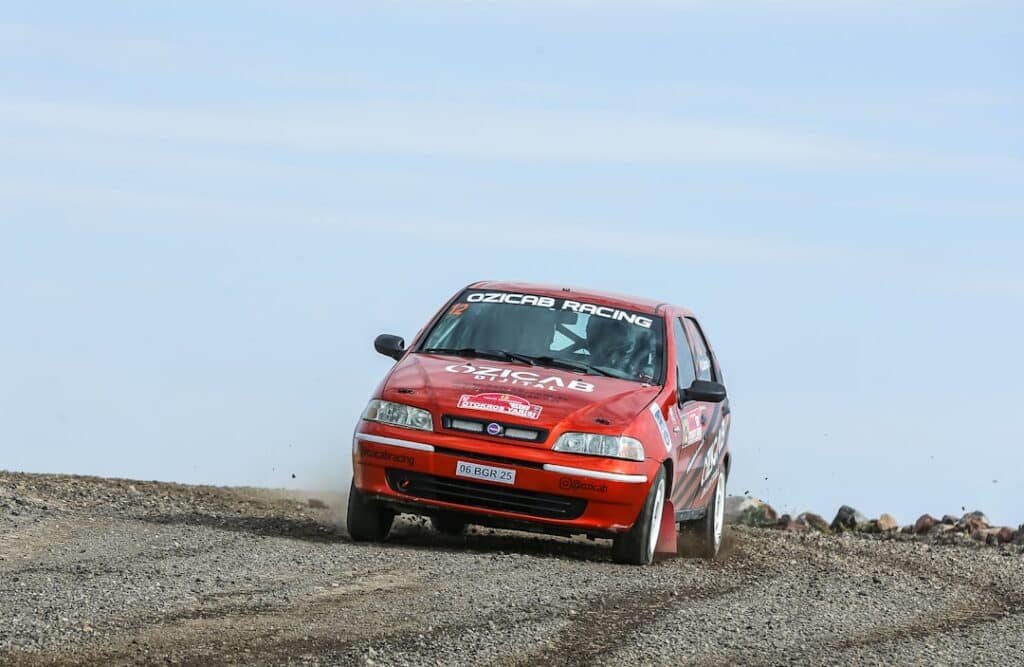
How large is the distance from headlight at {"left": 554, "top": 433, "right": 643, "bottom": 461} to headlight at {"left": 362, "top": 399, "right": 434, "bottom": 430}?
83cm

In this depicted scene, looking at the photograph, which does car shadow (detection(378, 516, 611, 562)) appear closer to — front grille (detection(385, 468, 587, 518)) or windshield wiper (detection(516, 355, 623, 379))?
front grille (detection(385, 468, 587, 518))

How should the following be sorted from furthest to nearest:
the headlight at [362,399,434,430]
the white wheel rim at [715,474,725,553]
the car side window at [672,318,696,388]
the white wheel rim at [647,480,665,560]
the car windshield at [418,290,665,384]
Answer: the white wheel rim at [715,474,725,553]
the car side window at [672,318,696,388]
the car windshield at [418,290,665,384]
the white wheel rim at [647,480,665,560]
the headlight at [362,399,434,430]

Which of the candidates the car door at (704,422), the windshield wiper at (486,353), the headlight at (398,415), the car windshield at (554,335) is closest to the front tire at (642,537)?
the car windshield at (554,335)

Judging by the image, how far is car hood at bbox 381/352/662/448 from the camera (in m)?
10.1

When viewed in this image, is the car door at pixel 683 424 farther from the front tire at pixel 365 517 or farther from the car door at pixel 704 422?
the front tire at pixel 365 517

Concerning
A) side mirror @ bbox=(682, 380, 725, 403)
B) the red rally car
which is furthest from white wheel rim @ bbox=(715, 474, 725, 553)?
side mirror @ bbox=(682, 380, 725, 403)

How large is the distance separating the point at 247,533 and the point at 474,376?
1860 mm

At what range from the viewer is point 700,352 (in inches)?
506

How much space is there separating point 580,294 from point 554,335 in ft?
1.86

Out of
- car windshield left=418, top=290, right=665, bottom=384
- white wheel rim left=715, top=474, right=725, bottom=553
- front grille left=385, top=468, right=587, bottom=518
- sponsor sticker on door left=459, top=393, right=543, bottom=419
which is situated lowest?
white wheel rim left=715, top=474, right=725, bottom=553

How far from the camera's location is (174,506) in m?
14.2

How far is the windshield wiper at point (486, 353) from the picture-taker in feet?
36.3

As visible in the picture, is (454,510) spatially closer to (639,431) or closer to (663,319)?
(639,431)

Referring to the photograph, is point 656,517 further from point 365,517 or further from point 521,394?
A: point 365,517
